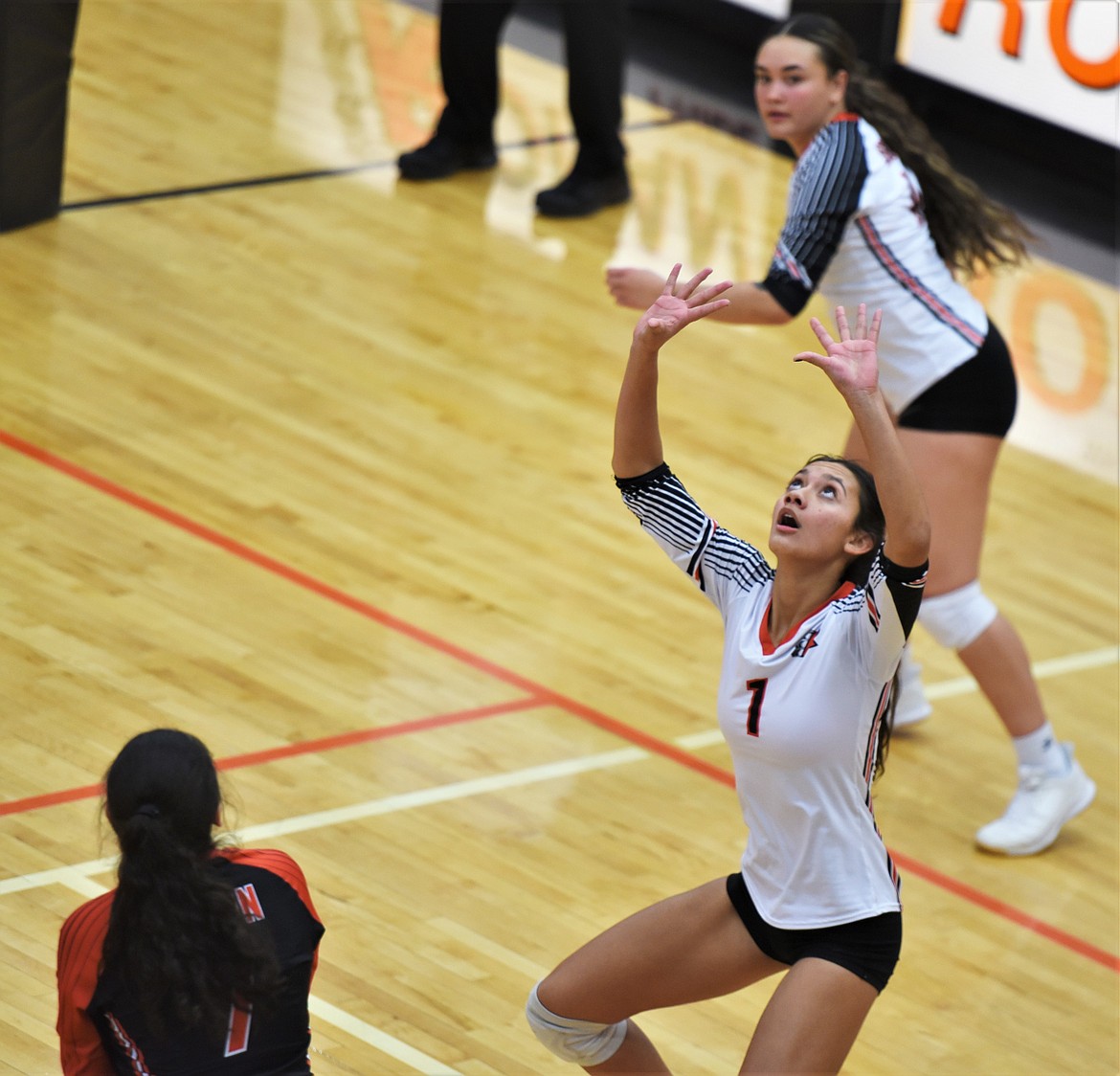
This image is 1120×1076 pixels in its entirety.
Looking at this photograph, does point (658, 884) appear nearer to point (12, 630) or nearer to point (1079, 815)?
point (1079, 815)

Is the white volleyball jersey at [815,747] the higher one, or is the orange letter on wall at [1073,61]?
the white volleyball jersey at [815,747]

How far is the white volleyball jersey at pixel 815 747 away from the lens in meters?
2.78

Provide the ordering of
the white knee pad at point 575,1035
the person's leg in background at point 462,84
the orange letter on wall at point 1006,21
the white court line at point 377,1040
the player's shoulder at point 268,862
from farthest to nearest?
the orange letter on wall at point 1006,21, the person's leg in background at point 462,84, the white court line at point 377,1040, the white knee pad at point 575,1035, the player's shoulder at point 268,862

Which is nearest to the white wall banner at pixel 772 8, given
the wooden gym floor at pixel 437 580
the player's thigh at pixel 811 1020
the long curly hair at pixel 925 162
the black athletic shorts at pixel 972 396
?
the wooden gym floor at pixel 437 580

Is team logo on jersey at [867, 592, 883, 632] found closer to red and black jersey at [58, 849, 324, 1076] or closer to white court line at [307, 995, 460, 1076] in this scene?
red and black jersey at [58, 849, 324, 1076]

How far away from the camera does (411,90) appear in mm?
8609

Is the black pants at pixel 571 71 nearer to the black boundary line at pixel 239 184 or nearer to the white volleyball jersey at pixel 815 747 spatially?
the black boundary line at pixel 239 184

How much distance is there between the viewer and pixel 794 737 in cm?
278

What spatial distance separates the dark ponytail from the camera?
2.34 metres

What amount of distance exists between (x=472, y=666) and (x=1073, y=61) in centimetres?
487

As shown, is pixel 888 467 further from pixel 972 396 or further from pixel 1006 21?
pixel 1006 21

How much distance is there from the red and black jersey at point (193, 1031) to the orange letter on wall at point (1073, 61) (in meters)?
6.70

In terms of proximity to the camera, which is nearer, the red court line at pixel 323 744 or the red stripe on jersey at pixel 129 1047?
the red stripe on jersey at pixel 129 1047

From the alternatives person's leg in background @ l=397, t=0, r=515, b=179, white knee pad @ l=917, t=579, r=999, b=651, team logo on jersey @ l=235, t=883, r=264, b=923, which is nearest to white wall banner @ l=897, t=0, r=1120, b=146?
person's leg in background @ l=397, t=0, r=515, b=179
